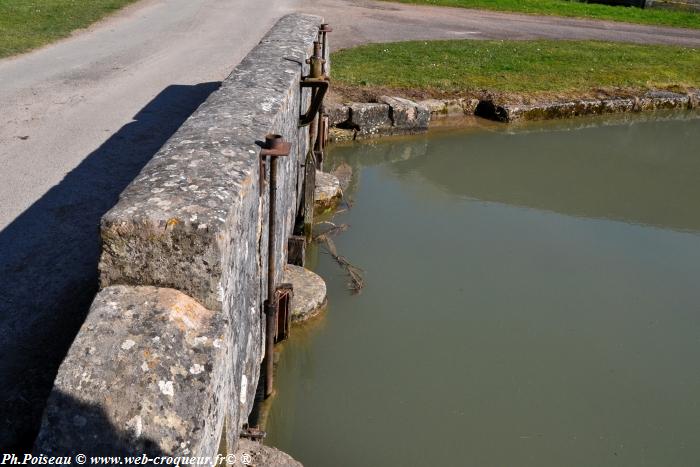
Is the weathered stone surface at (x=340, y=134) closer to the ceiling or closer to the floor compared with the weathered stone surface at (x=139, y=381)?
closer to the floor

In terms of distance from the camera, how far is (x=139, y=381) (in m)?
2.40

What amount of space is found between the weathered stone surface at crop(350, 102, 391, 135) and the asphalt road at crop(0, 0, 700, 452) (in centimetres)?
233

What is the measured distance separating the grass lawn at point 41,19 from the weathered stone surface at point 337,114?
18.8ft

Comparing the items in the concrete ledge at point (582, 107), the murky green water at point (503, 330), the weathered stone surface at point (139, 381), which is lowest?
the murky green water at point (503, 330)

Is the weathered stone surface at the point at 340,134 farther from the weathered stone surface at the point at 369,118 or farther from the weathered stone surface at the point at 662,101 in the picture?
the weathered stone surface at the point at 662,101

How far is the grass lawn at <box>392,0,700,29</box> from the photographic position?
2389 centimetres

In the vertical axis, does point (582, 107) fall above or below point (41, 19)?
below

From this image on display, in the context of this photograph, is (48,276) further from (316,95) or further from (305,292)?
(316,95)

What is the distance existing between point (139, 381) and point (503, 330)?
4.32 metres

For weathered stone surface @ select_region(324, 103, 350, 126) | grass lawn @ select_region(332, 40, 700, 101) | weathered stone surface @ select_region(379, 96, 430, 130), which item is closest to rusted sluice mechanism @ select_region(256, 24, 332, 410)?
weathered stone surface @ select_region(324, 103, 350, 126)

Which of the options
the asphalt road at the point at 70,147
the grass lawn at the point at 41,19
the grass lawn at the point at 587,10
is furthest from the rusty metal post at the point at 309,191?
the grass lawn at the point at 587,10

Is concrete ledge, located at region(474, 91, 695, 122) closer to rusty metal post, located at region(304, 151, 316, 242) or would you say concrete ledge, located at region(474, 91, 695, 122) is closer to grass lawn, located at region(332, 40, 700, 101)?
grass lawn, located at region(332, 40, 700, 101)

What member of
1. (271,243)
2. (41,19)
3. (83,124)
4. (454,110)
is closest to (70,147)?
(83,124)

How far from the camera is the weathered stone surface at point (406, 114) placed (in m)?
11.7
